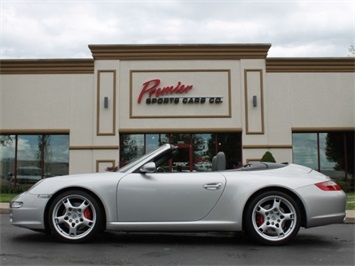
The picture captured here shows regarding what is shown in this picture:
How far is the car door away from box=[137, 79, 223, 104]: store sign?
12547 millimetres

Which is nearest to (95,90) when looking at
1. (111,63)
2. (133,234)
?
(111,63)

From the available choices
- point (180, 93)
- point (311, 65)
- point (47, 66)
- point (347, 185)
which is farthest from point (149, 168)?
point (347, 185)

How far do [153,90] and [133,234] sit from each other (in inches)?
474

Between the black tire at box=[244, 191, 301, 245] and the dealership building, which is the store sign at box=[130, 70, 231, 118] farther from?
the black tire at box=[244, 191, 301, 245]

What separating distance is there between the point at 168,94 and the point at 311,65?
604 cm

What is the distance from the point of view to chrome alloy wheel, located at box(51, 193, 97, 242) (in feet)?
17.2

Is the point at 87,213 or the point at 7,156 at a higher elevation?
the point at 7,156

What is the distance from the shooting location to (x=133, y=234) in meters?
6.19

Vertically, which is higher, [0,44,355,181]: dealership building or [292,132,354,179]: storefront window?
[0,44,355,181]: dealership building

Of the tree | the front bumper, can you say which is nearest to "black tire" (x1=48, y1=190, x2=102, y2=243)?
the front bumper

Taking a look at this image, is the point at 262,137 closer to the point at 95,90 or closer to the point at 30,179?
the point at 95,90

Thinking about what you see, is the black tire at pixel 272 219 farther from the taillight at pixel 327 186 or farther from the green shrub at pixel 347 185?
the green shrub at pixel 347 185

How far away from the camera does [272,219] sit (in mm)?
5246

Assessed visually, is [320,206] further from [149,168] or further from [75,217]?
[75,217]
